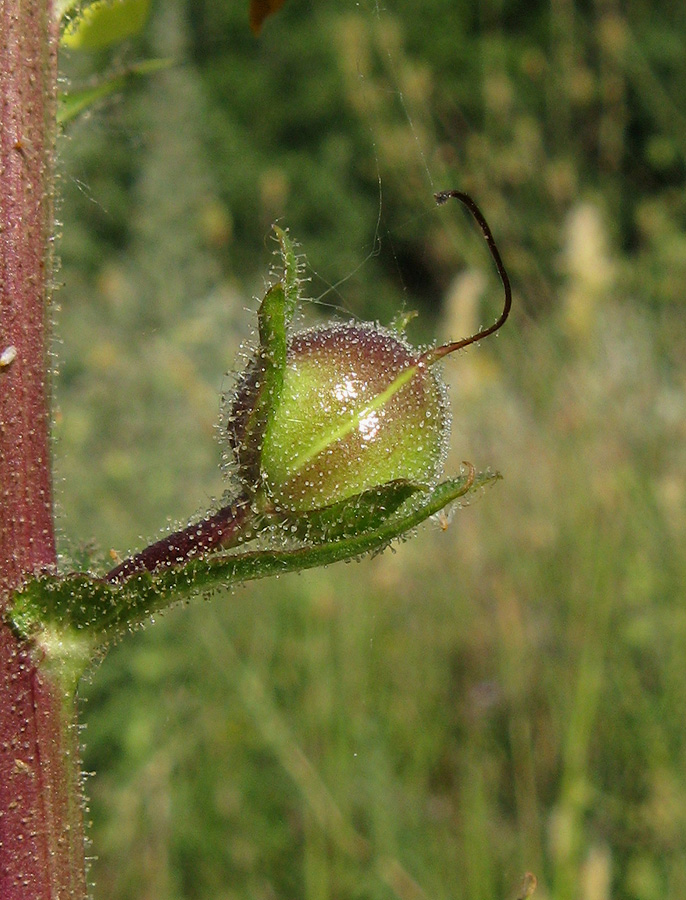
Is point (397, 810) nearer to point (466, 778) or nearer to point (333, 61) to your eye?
point (466, 778)

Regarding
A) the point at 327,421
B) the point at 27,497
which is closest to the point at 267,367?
the point at 327,421

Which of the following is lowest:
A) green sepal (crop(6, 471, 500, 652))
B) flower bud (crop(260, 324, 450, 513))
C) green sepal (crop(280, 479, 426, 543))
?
green sepal (crop(6, 471, 500, 652))

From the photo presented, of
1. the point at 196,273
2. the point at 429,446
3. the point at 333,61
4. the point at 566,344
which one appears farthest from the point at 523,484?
the point at 333,61

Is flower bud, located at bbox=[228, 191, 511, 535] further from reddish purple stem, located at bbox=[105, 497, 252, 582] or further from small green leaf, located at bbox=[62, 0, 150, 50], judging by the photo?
small green leaf, located at bbox=[62, 0, 150, 50]

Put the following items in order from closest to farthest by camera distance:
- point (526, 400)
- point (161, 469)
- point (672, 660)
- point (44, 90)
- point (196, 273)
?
1. point (44, 90)
2. point (672, 660)
3. point (161, 469)
4. point (526, 400)
5. point (196, 273)

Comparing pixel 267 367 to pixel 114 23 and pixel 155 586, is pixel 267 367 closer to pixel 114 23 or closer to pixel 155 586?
pixel 155 586

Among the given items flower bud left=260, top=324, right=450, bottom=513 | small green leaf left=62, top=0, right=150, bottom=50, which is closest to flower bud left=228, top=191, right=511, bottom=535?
flower bud left=260, top=324, right=450, bottom=513
